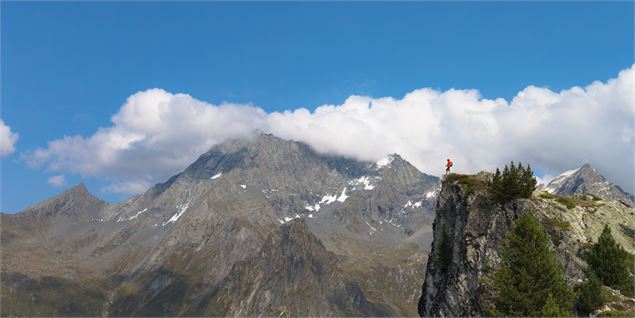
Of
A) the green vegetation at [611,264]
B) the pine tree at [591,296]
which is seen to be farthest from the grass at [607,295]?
the green vegetation at [611,264]

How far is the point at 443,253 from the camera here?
3413 inches

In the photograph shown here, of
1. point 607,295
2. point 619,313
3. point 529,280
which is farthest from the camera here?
point 607,295

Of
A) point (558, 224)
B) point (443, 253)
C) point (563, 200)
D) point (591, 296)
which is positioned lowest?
point (591, 296)

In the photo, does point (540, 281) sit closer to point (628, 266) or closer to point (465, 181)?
point (628, 266)

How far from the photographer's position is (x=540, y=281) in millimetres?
57969

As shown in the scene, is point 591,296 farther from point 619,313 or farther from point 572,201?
point 572,201

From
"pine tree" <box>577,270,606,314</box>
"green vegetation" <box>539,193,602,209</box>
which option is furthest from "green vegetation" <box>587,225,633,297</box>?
"green vegetation" <box>539,193,602,209</box>

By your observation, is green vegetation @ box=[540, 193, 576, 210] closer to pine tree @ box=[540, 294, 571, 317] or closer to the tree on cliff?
the tree on cliff

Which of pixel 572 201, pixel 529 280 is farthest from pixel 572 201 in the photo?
pixel 529 280

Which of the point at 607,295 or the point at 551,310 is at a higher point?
the point at 607,295

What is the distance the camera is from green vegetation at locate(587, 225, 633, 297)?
216 ft

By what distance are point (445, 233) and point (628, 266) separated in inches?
1019

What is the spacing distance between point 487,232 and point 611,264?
15.1m

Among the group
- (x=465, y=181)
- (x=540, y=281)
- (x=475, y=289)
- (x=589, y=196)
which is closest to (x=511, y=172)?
(x=465, y=181)
